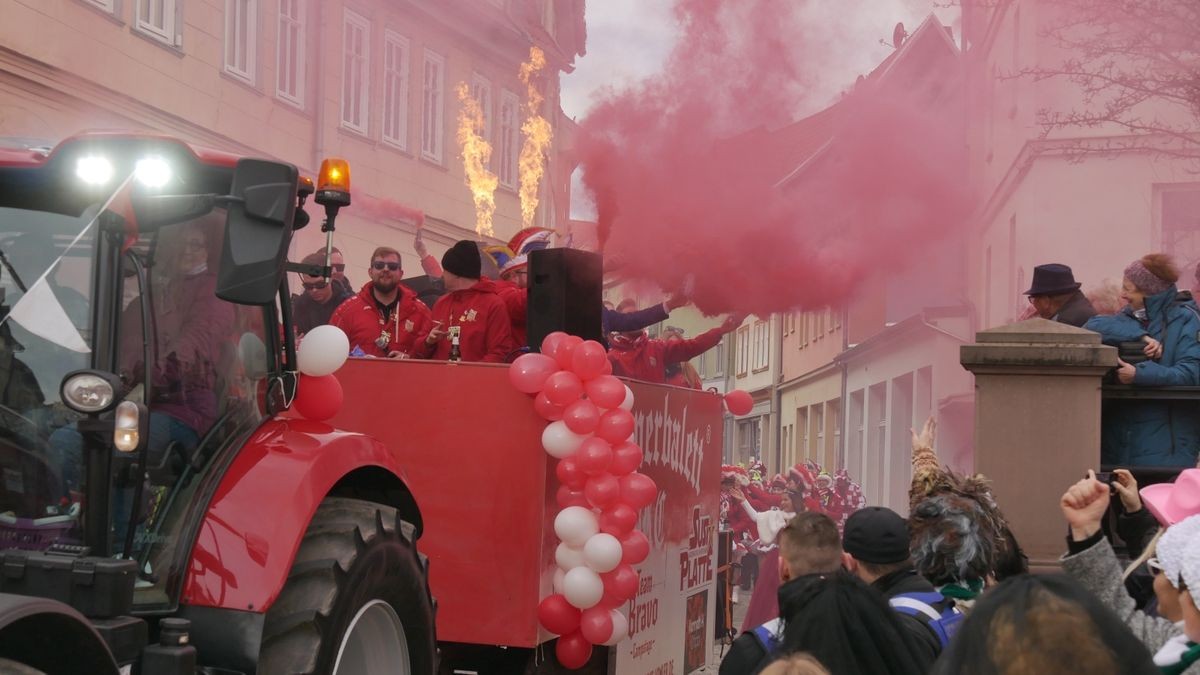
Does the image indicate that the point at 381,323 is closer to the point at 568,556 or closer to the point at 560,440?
the point at 560,440

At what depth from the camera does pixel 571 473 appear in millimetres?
6926

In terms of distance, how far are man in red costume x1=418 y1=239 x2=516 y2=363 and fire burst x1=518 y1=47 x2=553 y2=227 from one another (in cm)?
994

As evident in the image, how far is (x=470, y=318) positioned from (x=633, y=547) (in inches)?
74.2

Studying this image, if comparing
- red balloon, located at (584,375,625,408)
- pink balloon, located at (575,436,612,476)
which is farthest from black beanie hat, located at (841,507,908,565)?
red balloon, located at (584,375,625,408)

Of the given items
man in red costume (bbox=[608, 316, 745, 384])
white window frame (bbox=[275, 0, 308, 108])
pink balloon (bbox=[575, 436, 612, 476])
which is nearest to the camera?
pink balloon (bbox=[575, 436, 612, 476])

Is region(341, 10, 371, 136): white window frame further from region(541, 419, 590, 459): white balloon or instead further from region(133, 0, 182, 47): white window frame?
region(541, 419, 590, 459): white balloon

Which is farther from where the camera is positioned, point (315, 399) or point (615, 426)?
point (615, 426)

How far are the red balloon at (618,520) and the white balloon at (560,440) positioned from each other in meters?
0.35

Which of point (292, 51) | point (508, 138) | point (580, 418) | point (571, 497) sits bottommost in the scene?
point (571, 497)

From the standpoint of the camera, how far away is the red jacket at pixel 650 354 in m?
11.3

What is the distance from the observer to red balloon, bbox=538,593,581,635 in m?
6.91

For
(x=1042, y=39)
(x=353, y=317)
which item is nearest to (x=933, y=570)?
(x=353, y=317)

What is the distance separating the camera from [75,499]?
13.3 ft

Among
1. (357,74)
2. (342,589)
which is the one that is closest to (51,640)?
(342,589)
